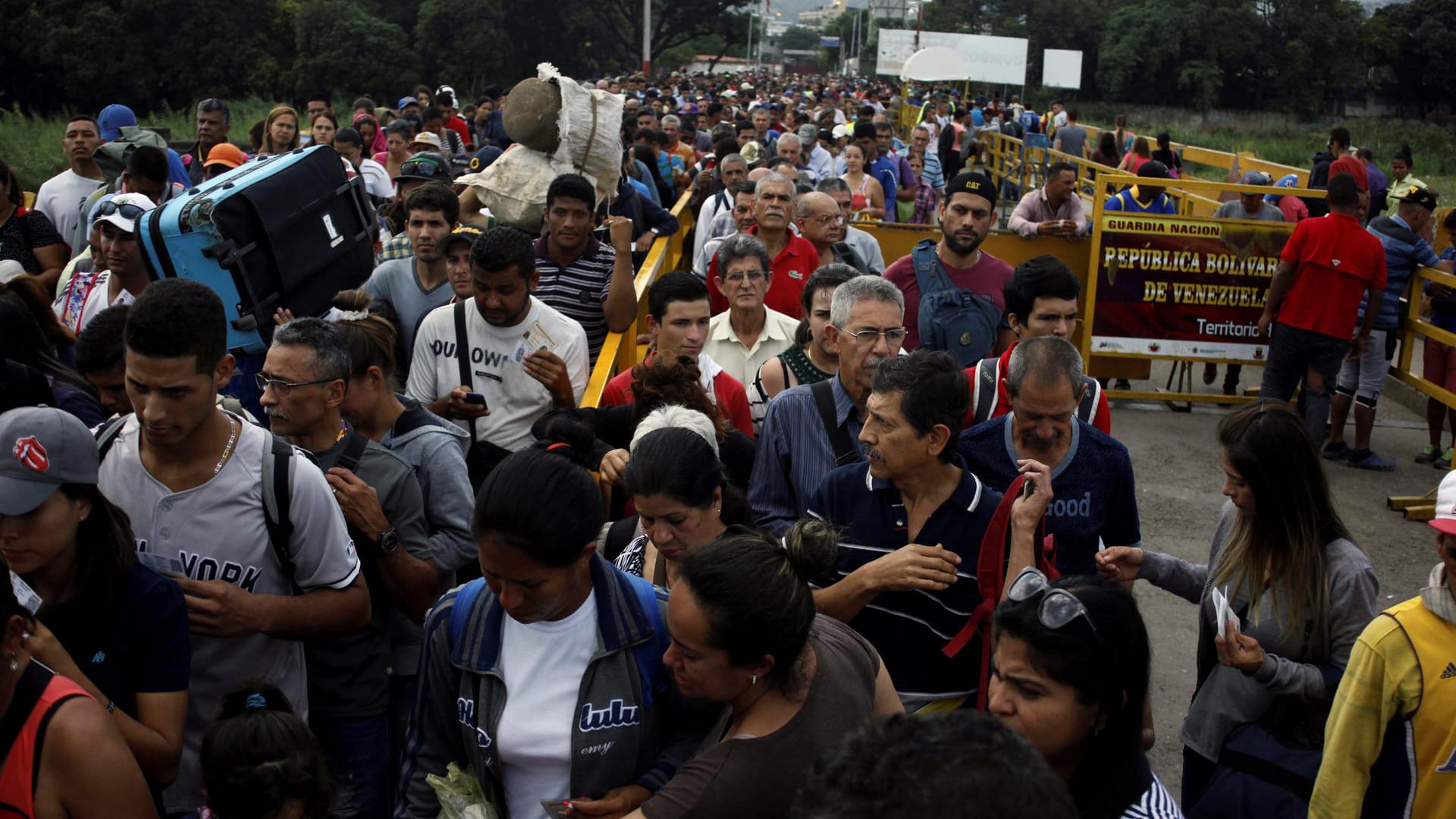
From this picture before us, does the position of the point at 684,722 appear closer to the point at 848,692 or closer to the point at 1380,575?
the point at 848,692

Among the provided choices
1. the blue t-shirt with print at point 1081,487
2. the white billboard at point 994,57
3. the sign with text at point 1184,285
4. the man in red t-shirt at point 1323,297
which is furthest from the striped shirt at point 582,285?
the white billboard at point 994,57

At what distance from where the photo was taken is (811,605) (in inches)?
99.0

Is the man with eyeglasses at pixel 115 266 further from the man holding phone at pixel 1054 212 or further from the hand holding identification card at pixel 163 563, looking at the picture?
the man holding phone at pixel 1054 212

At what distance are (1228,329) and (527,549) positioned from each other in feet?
30.9

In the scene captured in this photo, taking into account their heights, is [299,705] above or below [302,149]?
below

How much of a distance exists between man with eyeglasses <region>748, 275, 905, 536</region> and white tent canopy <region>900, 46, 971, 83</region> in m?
33.7

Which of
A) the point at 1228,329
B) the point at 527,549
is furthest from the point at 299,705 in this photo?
the point at 1228,329

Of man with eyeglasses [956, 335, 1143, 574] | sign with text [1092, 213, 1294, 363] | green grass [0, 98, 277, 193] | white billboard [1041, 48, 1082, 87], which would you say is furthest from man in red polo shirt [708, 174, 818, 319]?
white billboard [1041, 48, 1082, 87]

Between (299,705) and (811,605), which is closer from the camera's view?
(811,605)

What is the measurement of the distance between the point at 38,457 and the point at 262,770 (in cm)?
90

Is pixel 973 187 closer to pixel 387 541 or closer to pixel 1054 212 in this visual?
pixel 1054 212

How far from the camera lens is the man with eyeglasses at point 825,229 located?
7.72m

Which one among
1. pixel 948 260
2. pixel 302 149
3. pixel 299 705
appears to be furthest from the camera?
pixel 948 260

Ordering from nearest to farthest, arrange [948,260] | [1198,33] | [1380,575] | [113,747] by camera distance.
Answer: [113,747], [948,260], [1380,575], [1198,33]
